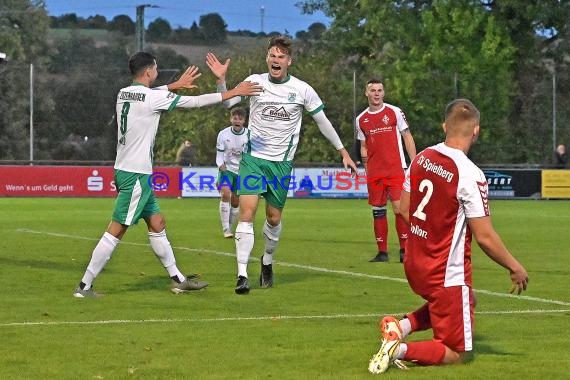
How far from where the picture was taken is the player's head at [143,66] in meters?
12.7

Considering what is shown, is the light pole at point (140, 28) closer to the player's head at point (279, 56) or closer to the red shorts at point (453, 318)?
the player's head at point (279, 56)

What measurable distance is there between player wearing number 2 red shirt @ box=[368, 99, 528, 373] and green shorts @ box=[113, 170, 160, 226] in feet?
15.0

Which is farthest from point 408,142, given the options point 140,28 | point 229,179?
point 140,28

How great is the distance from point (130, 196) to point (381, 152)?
556 cm

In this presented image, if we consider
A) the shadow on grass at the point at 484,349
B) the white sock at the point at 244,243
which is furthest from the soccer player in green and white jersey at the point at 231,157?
the shadow on grass at the point at 484,349

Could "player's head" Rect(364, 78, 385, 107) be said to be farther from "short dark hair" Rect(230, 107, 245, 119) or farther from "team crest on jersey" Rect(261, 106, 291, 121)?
"short dark hair" Rect(230, 107, 245, 119)

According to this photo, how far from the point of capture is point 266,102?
1343 centimetres

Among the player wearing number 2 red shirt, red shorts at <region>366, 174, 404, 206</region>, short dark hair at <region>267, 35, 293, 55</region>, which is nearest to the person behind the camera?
the player wearing number 2 red shirt

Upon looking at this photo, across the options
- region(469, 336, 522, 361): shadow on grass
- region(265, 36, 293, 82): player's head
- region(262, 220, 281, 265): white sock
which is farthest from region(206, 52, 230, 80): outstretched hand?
region(469, 336, 522, 361): shadow on grass

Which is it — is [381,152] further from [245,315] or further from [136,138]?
[245,315]

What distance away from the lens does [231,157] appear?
2244 centimetres

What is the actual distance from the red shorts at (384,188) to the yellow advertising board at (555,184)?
25174 mm

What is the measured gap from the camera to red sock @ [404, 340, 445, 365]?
827 centimetres

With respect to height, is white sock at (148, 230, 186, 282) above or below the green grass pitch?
above
